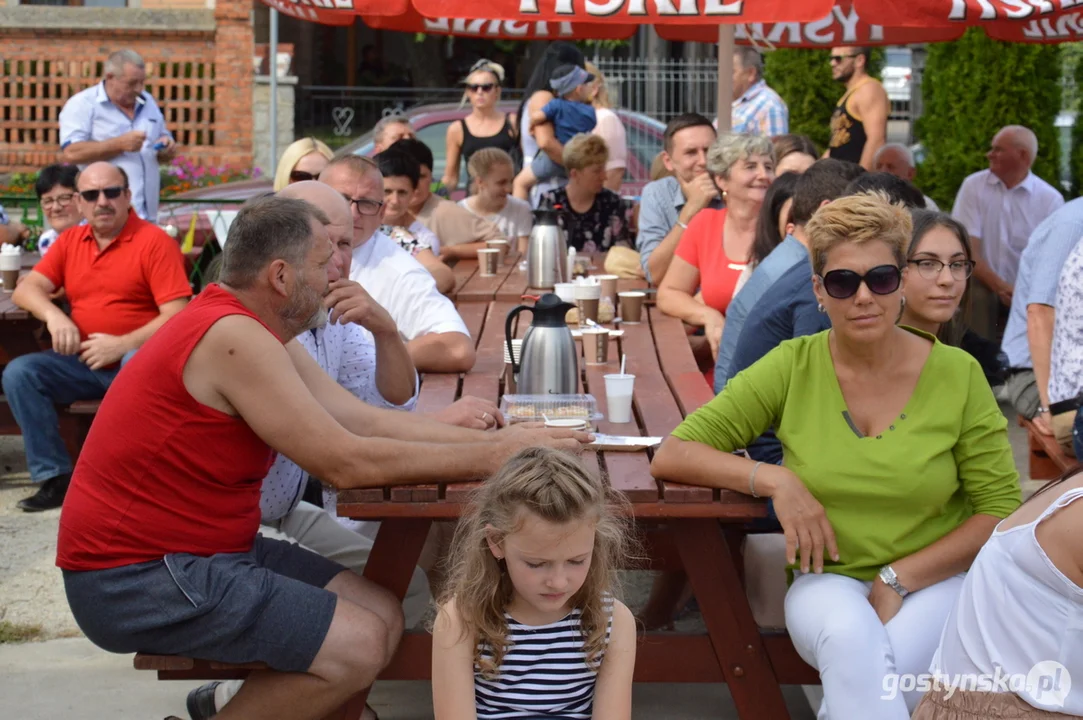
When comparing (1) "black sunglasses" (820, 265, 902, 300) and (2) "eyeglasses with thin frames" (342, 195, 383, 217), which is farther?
(2) "eyeglasses with thin frames" (342, 195, 383, 217)

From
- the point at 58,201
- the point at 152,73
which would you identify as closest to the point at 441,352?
the point at 58,201

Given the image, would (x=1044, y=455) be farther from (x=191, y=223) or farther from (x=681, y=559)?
(x=191, y=223)

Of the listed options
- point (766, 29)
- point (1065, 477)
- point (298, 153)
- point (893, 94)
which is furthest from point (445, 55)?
point (1065, 477)

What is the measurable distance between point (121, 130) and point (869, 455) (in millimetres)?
6993

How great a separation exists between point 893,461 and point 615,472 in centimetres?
62

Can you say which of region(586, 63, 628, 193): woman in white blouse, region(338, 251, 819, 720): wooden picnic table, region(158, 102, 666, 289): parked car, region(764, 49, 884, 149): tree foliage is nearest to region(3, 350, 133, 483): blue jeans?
region(338, 251, 819, 720): wooden picnic table

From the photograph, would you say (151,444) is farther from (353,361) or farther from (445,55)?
(445,55)

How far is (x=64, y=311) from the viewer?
5691mm

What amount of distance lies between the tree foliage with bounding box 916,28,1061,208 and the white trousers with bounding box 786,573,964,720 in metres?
8.16

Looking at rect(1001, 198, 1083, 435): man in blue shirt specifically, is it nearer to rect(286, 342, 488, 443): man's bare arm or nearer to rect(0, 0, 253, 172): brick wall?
rect(286, 342, 488, 443): man's bare arm

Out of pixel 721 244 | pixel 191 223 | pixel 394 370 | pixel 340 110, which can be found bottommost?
pixel 394 370

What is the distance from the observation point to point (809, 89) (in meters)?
13.0

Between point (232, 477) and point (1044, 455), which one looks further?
point (1044, 455)

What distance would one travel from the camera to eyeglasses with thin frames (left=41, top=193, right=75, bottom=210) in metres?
6.71
